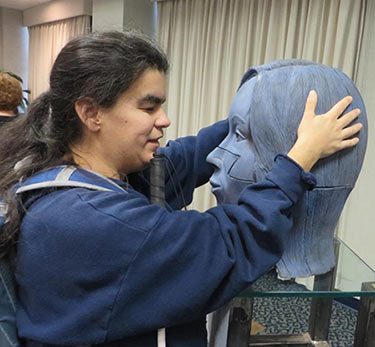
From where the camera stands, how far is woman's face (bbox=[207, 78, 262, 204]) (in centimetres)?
82

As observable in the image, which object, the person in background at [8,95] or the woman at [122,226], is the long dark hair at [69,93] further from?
the person in background at [8,95]

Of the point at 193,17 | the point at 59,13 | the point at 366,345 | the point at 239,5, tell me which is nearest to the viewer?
the point at 366,345

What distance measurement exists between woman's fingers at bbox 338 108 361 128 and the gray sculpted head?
14 mm

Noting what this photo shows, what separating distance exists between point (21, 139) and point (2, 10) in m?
5.03

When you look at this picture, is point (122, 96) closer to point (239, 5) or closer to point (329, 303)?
point (329, 303)

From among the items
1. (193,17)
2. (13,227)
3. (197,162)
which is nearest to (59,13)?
(193,17)

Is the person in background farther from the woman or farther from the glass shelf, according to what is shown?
the glass shelf

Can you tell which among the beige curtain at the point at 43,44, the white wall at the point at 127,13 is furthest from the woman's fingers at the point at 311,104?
→ the beige curtain at the point at 43,44

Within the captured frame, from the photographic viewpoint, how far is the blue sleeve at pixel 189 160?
100 cm

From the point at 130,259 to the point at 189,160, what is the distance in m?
0.46

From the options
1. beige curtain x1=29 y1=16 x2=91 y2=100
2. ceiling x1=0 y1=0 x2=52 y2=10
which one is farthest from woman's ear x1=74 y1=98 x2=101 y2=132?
ceiling x1=0 y1=0 x2=52 y2=10

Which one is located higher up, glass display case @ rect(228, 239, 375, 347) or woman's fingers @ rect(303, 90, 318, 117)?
woman's fingers @ rect(303, 90, 318, 117)

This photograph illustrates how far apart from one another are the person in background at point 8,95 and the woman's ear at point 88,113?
136 cm

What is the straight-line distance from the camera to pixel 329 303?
Answer: 1.09 metres
